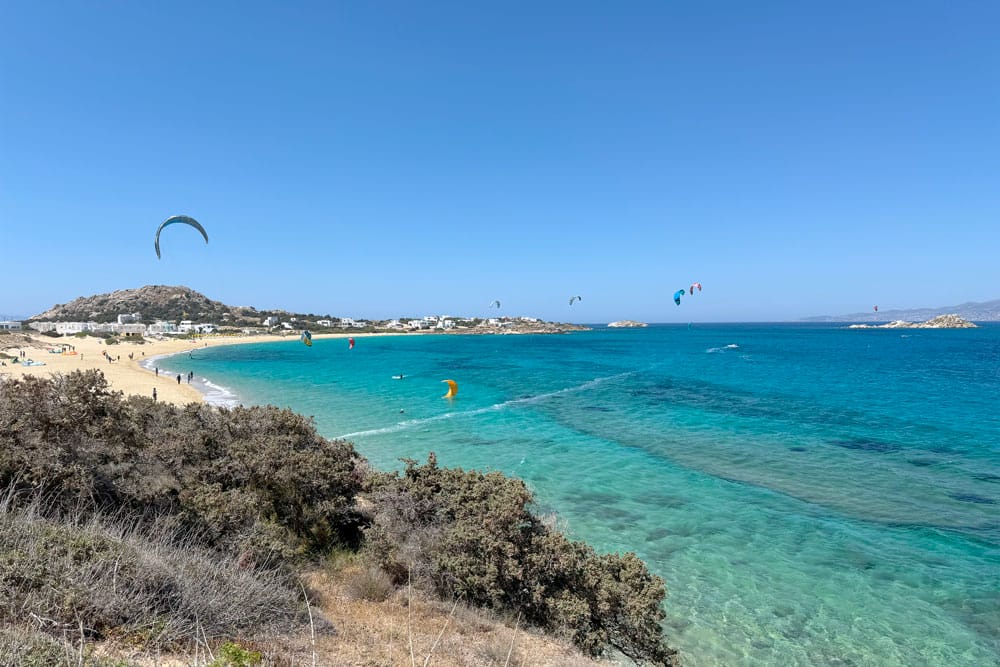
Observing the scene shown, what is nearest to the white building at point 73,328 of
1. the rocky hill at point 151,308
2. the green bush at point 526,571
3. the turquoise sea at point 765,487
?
the rocky hill at point 151,308

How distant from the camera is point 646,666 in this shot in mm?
6438

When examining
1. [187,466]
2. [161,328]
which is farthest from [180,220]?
[161,328]

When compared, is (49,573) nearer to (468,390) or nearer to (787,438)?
(787,438)

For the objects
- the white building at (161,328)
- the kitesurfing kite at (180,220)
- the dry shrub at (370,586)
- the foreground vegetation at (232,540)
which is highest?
the kitesurfing kite at (180,220)

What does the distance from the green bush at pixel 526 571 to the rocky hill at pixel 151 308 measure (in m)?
176

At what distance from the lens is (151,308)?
17238 centimetres

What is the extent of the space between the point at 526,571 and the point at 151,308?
209 metres

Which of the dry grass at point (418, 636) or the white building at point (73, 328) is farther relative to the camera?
the white building at point (73, 328)

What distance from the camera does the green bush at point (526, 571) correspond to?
21.2 feet

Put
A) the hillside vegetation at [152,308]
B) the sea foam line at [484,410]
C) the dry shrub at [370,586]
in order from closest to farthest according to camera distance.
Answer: the dry shrub at [370,586] → the sea foam line at [484,410] → the hillside vegetation at [152,308]

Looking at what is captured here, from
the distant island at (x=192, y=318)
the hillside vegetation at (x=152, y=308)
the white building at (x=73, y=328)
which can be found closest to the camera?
the white building at (x=73, y=328)

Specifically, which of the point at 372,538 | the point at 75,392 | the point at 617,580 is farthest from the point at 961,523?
the point at 75,392

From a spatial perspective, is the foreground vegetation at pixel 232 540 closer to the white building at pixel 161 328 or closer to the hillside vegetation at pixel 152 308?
the white building at pixel 161 328

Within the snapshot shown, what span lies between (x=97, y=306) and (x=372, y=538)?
22980 centimetres
